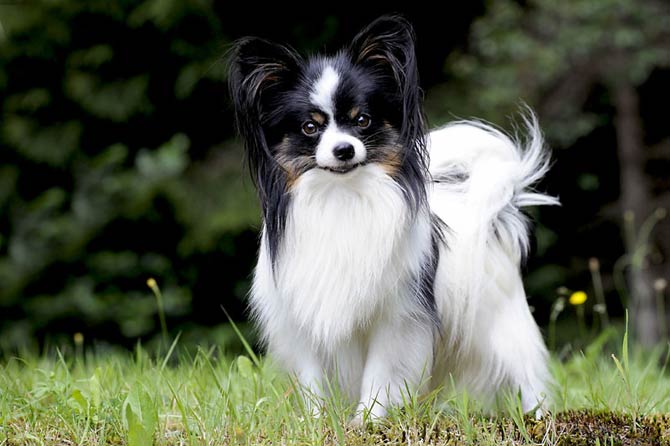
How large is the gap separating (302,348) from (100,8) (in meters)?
4.67

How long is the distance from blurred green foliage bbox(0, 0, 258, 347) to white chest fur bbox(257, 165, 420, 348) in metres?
3.51

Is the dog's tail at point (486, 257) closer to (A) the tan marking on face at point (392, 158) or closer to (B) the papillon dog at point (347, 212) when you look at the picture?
(B) the papillon dog at point (347, 212)

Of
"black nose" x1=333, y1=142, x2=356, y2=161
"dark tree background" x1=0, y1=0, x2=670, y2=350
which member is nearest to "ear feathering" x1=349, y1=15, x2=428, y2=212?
"black nose" x1=333, y1=142, x2=356, y2=161

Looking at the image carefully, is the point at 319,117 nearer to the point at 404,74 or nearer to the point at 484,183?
the point at 404,74

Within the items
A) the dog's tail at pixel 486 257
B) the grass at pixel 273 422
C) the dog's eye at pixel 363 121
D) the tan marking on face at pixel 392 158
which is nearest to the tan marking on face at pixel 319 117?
the dog's eye at pixel 363 121

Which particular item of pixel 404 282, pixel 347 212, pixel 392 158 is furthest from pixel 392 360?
pixel 392 158

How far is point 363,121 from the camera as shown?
3359 millimetres

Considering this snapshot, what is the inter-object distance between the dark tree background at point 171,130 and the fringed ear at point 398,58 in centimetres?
351

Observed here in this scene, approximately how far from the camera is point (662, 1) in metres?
7.12

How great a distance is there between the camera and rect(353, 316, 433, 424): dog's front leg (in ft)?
11.2

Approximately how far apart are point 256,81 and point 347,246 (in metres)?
0.71

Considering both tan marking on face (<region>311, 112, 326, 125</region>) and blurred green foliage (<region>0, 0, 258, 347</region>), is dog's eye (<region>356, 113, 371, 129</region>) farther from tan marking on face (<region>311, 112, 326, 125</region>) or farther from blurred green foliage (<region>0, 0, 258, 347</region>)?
blurred green foliage (<region>0, 0, 258, 347</region>)

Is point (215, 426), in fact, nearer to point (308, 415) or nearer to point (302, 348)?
point (308, 415)

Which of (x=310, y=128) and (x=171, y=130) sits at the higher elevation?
(x=310, y=128)
